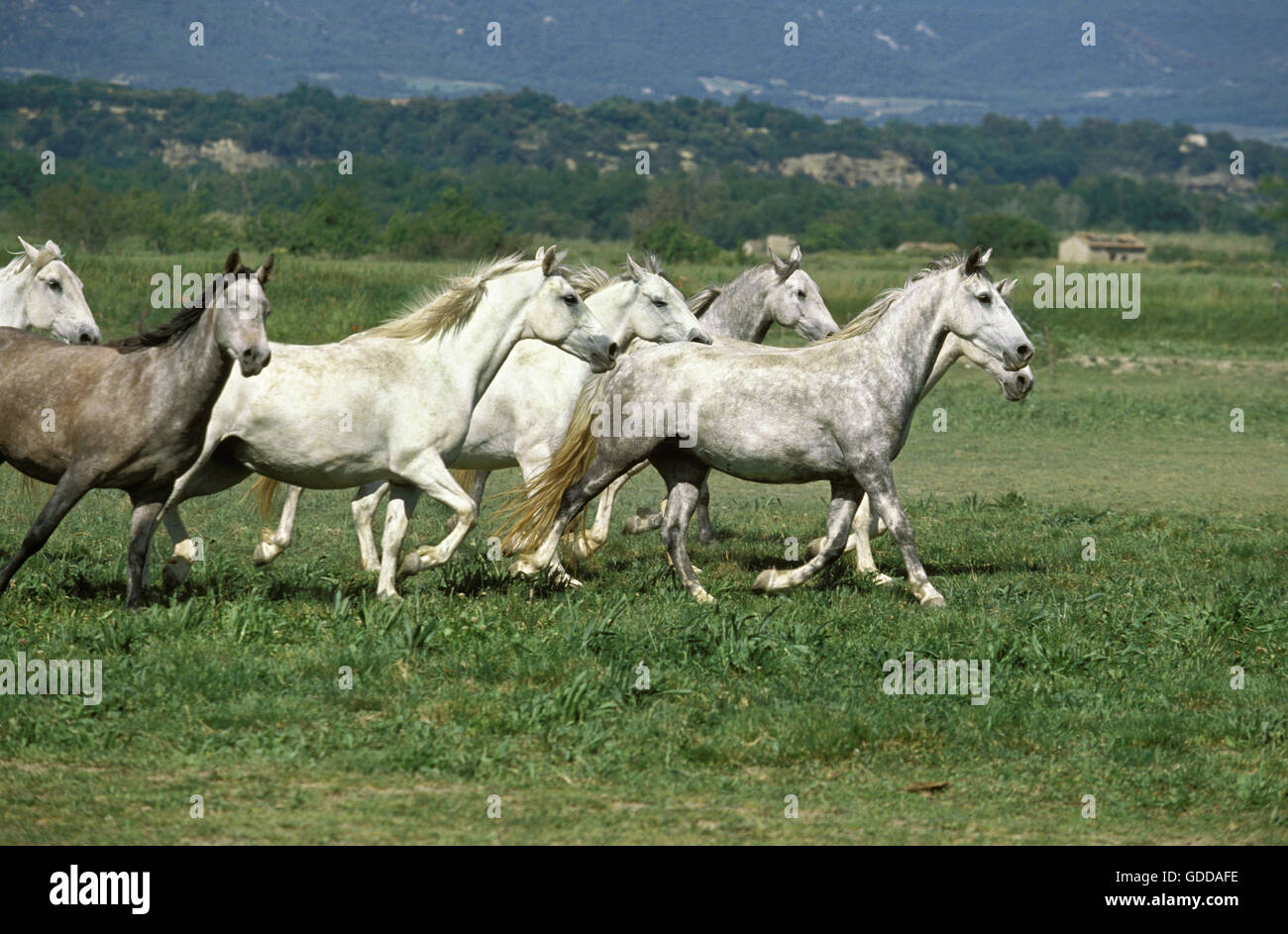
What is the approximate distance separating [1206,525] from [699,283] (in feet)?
99.6

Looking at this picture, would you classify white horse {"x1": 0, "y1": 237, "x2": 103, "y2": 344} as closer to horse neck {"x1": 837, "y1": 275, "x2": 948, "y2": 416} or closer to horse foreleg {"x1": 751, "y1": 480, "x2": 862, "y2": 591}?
horse foreleg {"x1": 751, "y1": 480, "x2": 862, "y2": 591}

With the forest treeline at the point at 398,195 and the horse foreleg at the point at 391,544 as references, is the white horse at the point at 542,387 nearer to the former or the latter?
the horse foreleg at the point at 391,544

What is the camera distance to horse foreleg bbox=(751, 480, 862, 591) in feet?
31.0

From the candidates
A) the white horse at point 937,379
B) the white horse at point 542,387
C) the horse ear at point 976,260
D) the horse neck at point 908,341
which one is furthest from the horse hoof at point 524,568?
the horse ear at point 976,260

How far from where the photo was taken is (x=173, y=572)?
28.6ft

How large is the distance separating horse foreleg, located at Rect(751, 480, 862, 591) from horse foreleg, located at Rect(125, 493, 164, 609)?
11.8ft

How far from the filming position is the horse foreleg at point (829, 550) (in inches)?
372

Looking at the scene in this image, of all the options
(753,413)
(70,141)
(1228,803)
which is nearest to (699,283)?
(753,413)

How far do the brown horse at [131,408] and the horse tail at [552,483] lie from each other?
246 centimetres

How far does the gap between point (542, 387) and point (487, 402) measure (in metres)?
0.40

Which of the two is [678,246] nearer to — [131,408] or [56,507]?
[131,408]

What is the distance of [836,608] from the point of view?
912 cm

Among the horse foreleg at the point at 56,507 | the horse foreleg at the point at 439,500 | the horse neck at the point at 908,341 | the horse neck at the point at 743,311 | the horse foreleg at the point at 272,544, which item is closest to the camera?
the horse foreleg at the point at 56,507

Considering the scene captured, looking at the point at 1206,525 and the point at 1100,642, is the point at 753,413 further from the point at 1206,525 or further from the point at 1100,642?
the point at 1206,525
